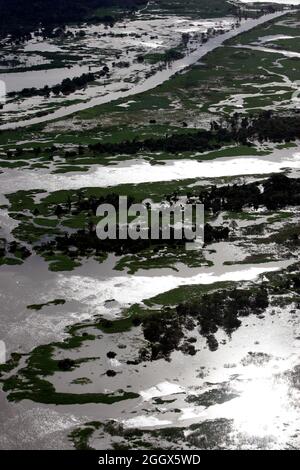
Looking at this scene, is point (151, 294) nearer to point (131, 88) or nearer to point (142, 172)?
point (142, 172)

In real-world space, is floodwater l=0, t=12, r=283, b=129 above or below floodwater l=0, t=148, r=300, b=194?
above

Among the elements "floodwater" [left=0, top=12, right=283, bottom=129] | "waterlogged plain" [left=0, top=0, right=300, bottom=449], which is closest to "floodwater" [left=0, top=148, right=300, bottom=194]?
"waterlogged plain" [left=0, top=0, right=300, bottom=449]

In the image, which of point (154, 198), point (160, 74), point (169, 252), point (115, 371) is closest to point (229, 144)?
point (154, 198)

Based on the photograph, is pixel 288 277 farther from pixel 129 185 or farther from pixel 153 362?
pixel 129 185

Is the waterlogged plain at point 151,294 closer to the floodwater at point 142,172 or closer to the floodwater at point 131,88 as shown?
the floodwater at point 142,172

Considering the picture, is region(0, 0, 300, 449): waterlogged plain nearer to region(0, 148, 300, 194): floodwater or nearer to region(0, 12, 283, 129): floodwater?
region(0, 148, 300, 194): floodwater

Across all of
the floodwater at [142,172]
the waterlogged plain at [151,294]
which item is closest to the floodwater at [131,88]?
the waterlogged plain at [151,294]

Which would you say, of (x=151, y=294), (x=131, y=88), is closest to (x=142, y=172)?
(x=151, y=294)
